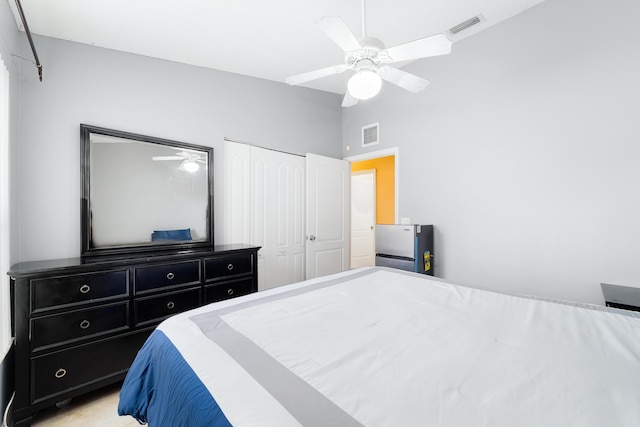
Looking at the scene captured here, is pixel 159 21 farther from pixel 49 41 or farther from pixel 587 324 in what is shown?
pixel 587 324

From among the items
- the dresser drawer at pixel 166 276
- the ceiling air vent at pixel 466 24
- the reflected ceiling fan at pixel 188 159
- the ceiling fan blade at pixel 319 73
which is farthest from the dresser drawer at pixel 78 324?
the ceiling air vent at pixel 466 24

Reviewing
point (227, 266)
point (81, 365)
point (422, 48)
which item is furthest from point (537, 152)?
point (81, 365)

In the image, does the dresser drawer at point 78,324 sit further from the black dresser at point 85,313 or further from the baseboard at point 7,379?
the baseboard at point 7,379

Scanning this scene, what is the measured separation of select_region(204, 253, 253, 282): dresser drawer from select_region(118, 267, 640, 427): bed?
101 centimetres

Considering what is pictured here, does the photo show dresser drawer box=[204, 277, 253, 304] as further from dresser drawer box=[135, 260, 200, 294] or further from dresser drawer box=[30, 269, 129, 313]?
dresser drawer box=[30, 269, 129, 313]

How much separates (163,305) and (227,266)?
1.83ft

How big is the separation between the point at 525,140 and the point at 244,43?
2.73 meters

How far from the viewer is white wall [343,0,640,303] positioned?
197 cm

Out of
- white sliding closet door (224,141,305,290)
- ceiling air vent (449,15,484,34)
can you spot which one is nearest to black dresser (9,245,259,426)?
white sliding closet door (224,141,305,290)

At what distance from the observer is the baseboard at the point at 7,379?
5.03 feet

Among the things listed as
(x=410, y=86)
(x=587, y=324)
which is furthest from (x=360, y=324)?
(x=410, y=86)

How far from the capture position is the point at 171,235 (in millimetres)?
2498

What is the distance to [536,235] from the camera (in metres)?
2.36

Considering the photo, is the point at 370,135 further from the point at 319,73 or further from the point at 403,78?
the point at 319,73
